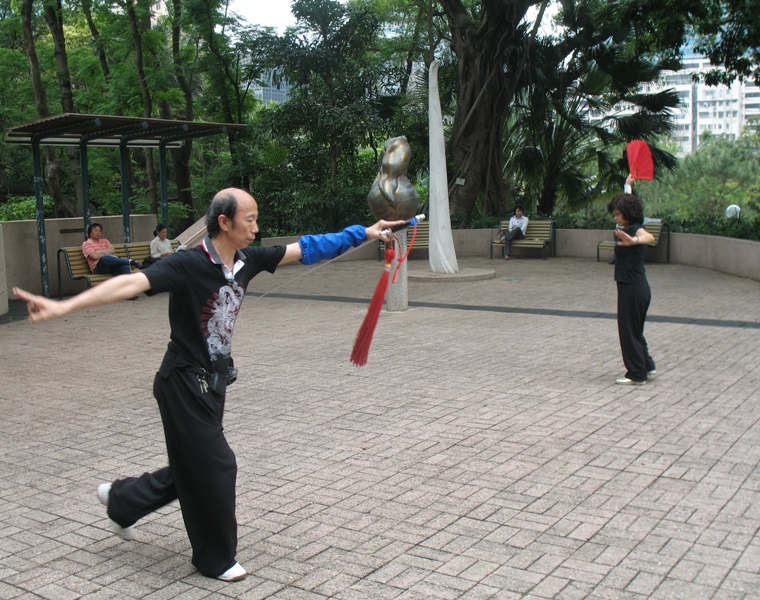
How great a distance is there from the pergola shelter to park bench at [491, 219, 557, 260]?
761 centimetres

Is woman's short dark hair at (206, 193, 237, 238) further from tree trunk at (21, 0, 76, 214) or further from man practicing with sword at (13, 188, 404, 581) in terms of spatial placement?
tree trunk at (21, 0, 76, 214)

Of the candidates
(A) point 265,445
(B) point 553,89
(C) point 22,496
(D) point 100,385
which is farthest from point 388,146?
(B) point 553,89

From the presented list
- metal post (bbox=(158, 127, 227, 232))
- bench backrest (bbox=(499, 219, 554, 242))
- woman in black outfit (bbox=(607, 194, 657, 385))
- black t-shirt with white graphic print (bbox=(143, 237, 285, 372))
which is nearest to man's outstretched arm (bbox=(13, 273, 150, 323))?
black t-shirt with white graphic print (bbox=(143, 237, 285, 372))

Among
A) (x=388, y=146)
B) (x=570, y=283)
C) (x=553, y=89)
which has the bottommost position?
(x=570, y=283)

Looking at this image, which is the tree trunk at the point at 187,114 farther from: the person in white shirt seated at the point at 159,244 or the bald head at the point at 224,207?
the bald head at the point at 224,207

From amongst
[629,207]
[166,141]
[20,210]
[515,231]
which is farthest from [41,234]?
[20,210]

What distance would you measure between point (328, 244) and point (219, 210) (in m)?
0.57

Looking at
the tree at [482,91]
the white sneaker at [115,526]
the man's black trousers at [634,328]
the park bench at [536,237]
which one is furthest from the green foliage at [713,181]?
the white sneaker at [115,526]

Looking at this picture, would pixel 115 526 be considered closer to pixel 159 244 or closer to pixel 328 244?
pixel 328 244

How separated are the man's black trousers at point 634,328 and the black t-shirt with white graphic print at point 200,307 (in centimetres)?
449

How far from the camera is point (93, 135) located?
14.9 meters

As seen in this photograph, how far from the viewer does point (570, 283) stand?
49.6 ft

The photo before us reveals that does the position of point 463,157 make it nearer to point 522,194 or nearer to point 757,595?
point 522,194

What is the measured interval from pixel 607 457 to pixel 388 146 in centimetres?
763
